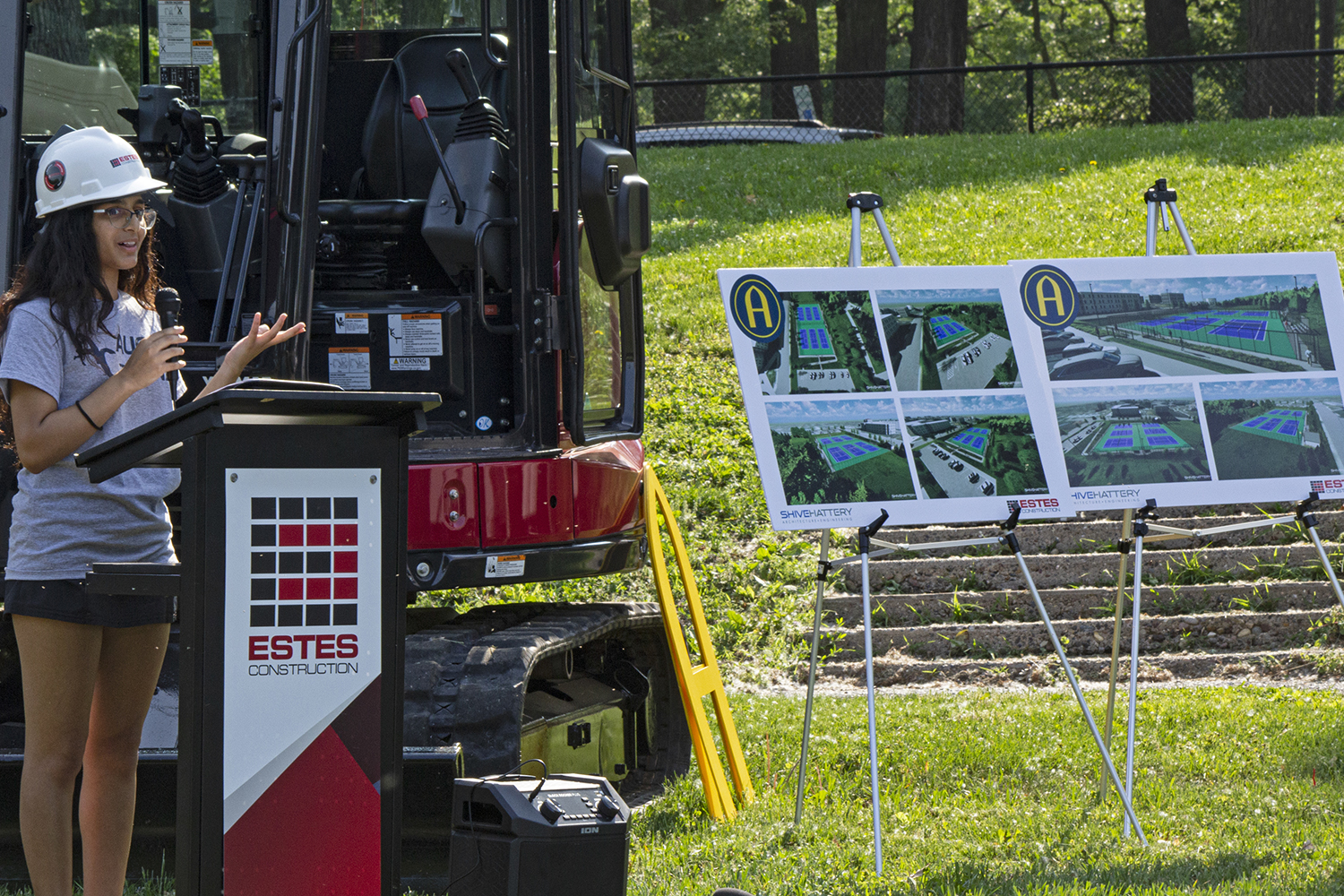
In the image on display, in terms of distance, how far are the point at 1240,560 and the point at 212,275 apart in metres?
5.94

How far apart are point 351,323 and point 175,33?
106 centimetres

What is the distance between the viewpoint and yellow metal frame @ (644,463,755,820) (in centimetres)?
483

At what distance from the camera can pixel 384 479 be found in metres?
2.59

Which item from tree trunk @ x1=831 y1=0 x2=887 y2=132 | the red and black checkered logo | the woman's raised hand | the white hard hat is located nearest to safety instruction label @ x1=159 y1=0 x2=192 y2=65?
the white hard hat

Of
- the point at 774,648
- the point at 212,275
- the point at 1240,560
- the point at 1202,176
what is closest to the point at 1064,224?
the point at 1202,176

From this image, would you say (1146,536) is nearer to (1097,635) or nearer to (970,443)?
(970,443)

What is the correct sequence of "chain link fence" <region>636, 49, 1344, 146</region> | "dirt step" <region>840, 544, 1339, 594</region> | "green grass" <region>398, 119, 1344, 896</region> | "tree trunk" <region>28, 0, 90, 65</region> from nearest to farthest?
"tree trunk" <region>28, 0, 90, 65</region>
"green grass" <region>398, 119, 1344, 896</region>
"dirt step" <region>840, 544, 1339, 594</region>
"chain link fence" <region>636, 49, 1344, 146</region>

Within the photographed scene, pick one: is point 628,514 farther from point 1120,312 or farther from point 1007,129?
point 1007,129

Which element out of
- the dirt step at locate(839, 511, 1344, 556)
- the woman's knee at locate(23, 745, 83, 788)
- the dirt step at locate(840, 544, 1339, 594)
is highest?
the woman's knee at locate(23, 745, 83, 788)

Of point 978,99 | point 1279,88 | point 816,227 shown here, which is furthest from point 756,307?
point 978,99

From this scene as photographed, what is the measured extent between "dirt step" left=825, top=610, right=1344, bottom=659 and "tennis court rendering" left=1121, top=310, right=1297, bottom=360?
106 inches

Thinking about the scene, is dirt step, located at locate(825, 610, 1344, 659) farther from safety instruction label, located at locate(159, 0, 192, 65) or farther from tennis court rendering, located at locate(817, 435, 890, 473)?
safety instruction label, located at locate(159, 0, 192, 65)

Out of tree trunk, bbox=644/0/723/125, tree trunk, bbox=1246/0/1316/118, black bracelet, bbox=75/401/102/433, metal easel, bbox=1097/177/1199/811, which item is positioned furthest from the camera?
tree trunk, bbox=644/0/723/125

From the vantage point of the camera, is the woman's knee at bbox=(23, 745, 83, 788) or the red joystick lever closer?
the woman's knee at bbox=(23, 745, 83, 788)
